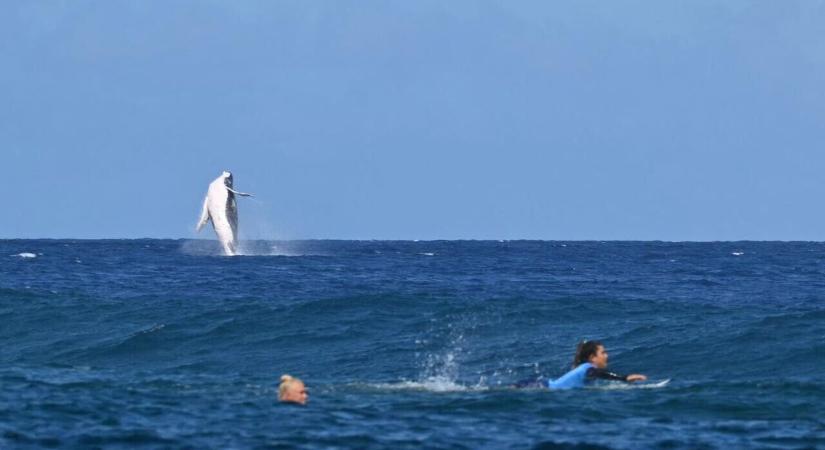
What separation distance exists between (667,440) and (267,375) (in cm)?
1052

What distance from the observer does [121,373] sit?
74.7ft

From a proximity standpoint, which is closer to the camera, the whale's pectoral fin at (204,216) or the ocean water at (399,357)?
the ocean water at (399,357)

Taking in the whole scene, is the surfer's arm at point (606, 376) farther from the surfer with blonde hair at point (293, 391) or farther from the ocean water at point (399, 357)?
the surfer with blonde hair at point (293, 391)

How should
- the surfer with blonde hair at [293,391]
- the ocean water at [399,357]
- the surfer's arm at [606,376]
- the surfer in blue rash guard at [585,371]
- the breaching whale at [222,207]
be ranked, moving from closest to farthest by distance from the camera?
the ocean water at [399,357]
the surfer with blonde hair at [293,391]
the surfer's arm at [606,376]
the surfer in blue rash guard at [585,371]
the breaching whale at [222,207]

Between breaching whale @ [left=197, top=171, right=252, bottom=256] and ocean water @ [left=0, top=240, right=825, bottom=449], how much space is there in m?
5.96

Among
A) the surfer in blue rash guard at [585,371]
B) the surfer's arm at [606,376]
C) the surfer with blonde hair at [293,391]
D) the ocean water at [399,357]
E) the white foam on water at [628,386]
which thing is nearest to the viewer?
the ocean water at [399,357]

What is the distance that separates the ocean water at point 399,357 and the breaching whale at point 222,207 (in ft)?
19.6

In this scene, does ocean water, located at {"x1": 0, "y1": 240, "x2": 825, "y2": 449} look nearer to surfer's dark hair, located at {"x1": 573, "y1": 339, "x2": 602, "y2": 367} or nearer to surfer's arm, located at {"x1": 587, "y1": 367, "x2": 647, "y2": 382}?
surfer's arm, located at {"x1": 587, "y1": 367, "x2": 647, "y2": 382}

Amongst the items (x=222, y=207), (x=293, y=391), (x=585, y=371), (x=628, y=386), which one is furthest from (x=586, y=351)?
(x=222, y=207)

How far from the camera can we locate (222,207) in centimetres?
5794

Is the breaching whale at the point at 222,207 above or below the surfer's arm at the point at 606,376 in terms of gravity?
above

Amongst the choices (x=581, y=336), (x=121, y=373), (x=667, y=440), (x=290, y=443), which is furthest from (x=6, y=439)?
(x=581, y=336)

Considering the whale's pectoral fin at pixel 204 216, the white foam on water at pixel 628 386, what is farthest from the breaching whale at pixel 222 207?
the white foam on water at pixel 628 386

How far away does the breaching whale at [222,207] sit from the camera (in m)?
57.4
